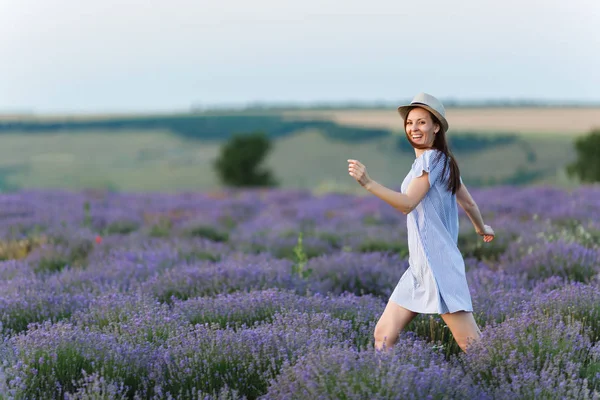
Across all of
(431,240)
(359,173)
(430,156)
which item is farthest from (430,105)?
(431,240)

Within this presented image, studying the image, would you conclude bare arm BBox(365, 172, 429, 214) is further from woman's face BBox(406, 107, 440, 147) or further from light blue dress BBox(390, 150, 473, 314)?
woman's face BBox(406, 107, 440, 147)

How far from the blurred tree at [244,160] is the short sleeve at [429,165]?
54.8ft

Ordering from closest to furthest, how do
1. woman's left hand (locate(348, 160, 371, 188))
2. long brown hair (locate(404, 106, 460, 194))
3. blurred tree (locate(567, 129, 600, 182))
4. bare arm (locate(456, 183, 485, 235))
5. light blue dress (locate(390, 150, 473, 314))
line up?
woman's left hand (locate(348, 160, 371, 188))
light blue dress (locate(390, 150, 473, 314))
long brown hair (locate(404, 106, 460, 194))
bare arm (locate(456, 183, 485, 235))
blurred tree (locate(567, 129, 600, 182))

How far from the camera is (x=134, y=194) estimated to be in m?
13.9

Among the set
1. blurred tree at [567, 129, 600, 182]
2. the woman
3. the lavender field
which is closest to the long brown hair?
the woman

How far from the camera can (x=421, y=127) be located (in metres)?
3.41

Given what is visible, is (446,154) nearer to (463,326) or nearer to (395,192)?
(395,192)

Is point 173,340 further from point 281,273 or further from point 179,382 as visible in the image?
point 281,273

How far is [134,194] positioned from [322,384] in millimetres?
11861

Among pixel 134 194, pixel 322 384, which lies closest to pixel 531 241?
pixel 322 384

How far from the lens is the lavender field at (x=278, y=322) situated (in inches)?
112

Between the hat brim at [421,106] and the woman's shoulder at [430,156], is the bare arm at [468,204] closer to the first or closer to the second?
the woman's shoulder at [430,156]

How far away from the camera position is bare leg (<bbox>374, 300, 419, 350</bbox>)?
334 centimetres

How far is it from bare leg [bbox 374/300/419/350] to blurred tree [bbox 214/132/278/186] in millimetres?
16716
